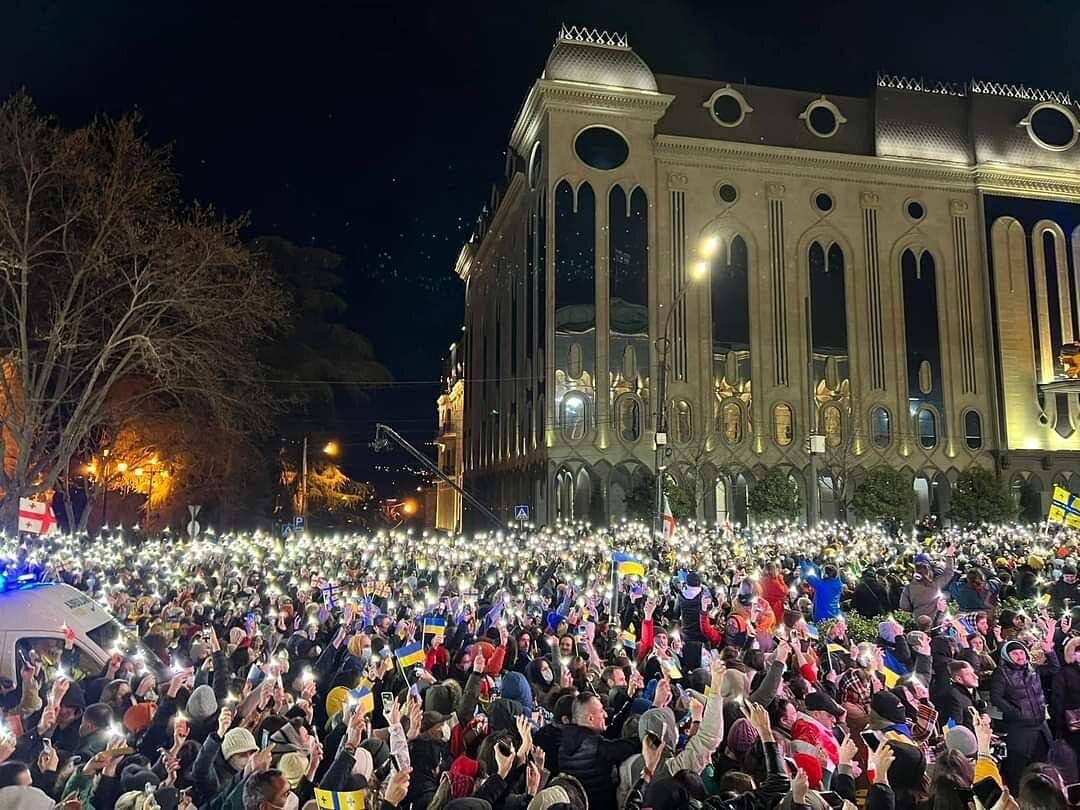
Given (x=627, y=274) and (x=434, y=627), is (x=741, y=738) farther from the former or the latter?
(x=627, y=274)

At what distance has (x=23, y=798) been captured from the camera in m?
4.79

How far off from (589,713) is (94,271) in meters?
20.5

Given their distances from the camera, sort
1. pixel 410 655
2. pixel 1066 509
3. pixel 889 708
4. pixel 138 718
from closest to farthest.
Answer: pixel 889 708 < pixel 138 718 < pixel 410 655 < pixel 1066 509

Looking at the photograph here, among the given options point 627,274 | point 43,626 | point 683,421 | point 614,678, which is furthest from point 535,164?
point 614,678

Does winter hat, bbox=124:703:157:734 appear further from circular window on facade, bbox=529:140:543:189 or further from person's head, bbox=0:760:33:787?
circular window on facade, bbox=529:140:543:189

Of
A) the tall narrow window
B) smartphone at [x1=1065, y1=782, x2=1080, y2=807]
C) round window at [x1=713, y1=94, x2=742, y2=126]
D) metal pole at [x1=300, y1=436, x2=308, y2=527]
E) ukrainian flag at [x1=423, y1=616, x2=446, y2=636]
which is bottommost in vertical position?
smartphone at [x1=1065, y1=782, x2=1080, y2=807]

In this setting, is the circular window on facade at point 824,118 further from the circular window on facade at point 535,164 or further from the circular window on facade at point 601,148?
the circular window on facade at point 535,164

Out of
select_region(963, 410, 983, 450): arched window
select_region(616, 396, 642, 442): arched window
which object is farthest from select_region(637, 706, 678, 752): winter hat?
select_region(963, 410, 983, 450): arched window

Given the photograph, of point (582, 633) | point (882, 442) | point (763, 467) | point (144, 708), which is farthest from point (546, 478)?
point (144, 708)

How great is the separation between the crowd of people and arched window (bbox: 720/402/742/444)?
33.4m

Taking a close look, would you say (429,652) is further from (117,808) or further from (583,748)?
(117,808)

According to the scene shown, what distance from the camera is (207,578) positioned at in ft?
59.1

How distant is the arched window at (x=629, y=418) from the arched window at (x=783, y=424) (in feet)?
26.2

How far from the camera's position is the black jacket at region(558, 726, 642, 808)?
227 inches
